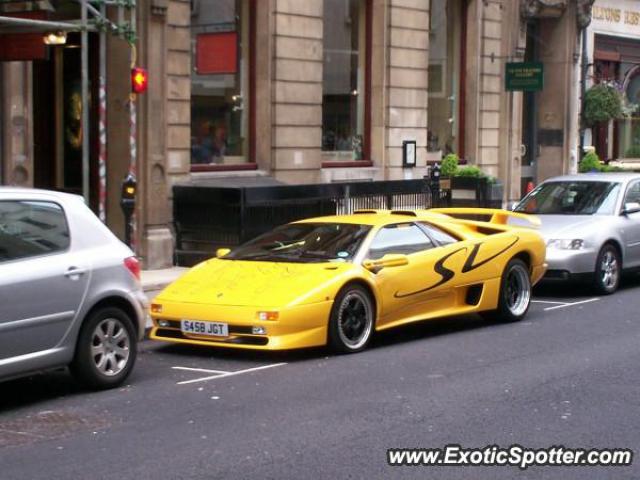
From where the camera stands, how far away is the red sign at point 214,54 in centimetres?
1958

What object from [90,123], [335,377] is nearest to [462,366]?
[335,377]

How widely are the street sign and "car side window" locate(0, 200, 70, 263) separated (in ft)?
62.1

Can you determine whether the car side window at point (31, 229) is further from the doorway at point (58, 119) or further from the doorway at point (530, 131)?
the doorway at point (530, 131)

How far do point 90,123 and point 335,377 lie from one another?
1050 centimetres

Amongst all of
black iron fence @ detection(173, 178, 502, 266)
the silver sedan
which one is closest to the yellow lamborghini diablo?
the silver sedan

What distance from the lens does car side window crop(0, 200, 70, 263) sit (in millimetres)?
8523

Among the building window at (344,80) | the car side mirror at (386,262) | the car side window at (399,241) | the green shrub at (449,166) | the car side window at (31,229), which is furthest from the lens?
the green shrub at (449,166)

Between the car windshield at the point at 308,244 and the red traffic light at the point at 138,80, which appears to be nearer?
the car windshield at the point at 308,244

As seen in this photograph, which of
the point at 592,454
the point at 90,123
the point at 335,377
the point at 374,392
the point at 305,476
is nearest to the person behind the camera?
→ the point at 305,476

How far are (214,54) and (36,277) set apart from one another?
1159 cm

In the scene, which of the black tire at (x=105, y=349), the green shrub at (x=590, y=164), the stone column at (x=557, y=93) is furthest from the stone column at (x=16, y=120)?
the stone column at (x=557, y=93)

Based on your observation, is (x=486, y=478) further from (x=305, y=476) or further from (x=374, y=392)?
(x=374, y=392)

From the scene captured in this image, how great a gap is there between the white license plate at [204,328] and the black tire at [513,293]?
369 centimetres

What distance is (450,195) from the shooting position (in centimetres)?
2272
